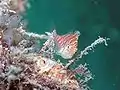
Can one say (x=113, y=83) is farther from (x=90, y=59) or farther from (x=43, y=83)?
(x=43, y=83)

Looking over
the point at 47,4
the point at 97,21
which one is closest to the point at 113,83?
Result: the point at 97,21

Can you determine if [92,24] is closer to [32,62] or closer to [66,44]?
[66,44]

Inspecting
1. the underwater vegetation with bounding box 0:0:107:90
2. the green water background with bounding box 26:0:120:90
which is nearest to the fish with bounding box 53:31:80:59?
the underwater vegetation with bounding box 0:0:107:90

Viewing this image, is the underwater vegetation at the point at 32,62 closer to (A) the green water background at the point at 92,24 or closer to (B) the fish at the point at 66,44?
(B) the fish at the point at 66,44

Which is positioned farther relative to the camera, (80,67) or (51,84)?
(80,67)

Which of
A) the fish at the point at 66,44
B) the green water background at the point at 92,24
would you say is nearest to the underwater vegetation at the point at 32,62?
the fish at the point at 66,44

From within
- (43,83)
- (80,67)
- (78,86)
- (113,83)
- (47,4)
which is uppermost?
(47,4)

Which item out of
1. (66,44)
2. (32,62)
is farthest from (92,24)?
(32,62)
